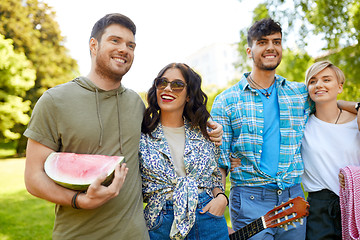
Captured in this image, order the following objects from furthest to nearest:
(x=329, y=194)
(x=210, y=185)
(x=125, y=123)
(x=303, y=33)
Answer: (x=303, y=33) → (x=329, y=194) → (x=210, y=185) → (x=125, y=123)

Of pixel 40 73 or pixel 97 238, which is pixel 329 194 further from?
pixel 40 73

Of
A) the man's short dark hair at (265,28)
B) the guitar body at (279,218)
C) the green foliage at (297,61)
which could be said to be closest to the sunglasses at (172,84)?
the man's short dark hair at (265,28)

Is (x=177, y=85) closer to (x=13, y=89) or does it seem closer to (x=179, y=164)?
(x=179, y=164)

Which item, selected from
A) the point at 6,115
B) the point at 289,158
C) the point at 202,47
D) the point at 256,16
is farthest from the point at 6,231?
the point at 202,47

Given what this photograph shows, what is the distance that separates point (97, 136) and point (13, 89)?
24607 mm

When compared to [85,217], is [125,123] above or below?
above

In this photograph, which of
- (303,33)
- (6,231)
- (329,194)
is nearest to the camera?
(329,194)

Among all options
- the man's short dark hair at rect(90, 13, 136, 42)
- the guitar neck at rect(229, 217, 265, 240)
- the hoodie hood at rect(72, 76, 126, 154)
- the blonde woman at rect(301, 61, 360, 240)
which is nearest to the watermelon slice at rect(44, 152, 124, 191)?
the hoodie hood at rect(72, 76, 126, 154)

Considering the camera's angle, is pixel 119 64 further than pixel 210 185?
No

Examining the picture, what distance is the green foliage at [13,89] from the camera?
2264 cm

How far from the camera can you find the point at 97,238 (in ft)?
7.98

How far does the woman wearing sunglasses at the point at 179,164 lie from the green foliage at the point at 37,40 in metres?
25.7

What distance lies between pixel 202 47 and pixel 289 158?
69.4 m

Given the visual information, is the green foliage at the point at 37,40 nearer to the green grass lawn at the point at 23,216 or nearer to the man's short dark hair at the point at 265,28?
the green grass lawn at the point at 23,216
